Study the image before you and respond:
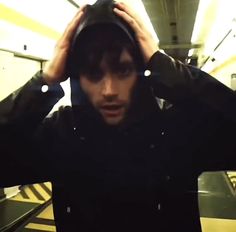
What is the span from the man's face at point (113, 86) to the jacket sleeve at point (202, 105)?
0.06m

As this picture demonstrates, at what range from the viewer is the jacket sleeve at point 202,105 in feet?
2.26

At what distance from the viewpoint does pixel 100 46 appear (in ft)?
2.23

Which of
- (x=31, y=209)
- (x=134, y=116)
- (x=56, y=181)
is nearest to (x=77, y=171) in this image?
(x=56, y=181)

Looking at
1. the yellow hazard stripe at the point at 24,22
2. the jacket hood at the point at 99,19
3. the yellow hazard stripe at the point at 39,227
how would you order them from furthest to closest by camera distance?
the yellow hazard stripe at the point at 24,22 < the yellow hazard stripe at the point at 39,227 < the jacket hood at the point at 99,19

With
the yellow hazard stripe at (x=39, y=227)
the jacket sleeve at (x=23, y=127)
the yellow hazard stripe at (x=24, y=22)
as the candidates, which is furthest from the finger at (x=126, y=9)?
the yellow hazard stripe at (x=39, y=227)

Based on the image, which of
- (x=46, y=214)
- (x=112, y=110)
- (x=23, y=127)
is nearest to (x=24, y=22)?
(x=46, y=214)

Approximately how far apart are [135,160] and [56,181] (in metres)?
0.21

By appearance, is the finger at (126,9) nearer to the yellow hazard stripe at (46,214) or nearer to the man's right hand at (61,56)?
the man's right hand at (61,56)

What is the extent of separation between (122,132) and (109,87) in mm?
125

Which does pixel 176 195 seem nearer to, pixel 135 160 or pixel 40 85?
pixel 135 160

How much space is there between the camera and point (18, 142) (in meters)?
0.77

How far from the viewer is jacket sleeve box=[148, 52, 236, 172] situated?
0.69 meters

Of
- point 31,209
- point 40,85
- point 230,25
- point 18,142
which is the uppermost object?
point 230,25

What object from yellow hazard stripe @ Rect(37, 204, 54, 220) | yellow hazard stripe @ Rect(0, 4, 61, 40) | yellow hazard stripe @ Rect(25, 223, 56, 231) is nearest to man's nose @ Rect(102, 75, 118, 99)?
yellow hazard stripe @ Rect(0, 4, 61, 40)
